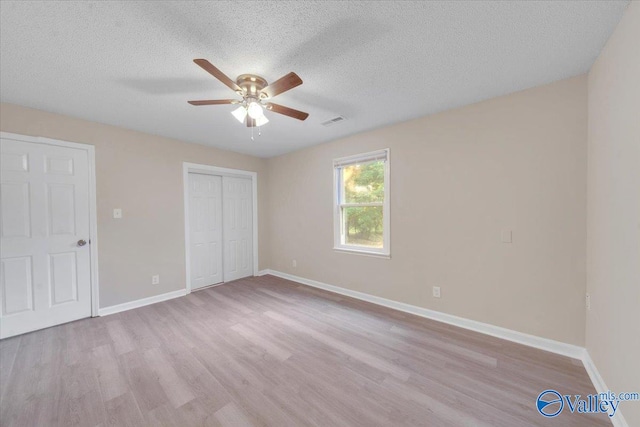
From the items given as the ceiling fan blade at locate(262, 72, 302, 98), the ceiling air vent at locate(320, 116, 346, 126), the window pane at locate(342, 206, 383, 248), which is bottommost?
the window pane at locate(342, 206, 383, 248)

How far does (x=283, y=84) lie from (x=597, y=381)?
9.91 ft

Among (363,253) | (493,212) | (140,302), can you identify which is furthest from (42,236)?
(493,212)

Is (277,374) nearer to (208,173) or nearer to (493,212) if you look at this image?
(493,212)

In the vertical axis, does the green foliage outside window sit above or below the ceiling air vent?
below

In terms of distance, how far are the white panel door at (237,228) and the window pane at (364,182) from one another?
203 centimetres

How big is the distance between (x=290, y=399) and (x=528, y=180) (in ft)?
8.81

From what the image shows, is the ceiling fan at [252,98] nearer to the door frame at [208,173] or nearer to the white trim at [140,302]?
the door frame at [208,173]

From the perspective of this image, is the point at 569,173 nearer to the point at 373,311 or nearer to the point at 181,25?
the point at 373,311

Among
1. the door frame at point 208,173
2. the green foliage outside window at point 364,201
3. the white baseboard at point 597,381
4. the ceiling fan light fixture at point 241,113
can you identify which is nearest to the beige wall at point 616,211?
the white baseboard at point 597,381

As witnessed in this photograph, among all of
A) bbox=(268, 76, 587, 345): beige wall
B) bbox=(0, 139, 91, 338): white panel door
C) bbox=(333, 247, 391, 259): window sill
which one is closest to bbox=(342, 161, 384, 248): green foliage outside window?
bbox=(333, 247, 391, 259): window sill

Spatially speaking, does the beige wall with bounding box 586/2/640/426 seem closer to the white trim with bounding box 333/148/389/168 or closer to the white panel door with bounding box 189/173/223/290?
the white trim with bounding box 333/148/389/168

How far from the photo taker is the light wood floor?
146cm

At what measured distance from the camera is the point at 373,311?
2947 mm

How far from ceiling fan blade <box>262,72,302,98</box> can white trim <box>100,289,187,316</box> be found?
10.6 ft
